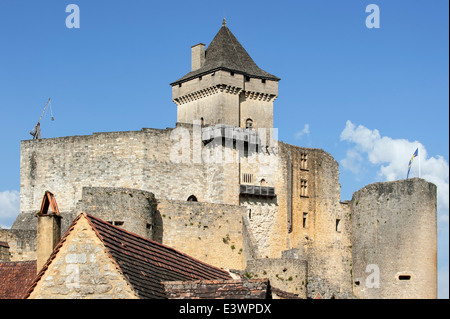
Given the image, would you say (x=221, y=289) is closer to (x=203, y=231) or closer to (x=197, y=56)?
(x=203, y=231)

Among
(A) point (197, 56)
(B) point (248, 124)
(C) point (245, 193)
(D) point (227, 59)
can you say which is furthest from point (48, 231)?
(A) point (197, 56)

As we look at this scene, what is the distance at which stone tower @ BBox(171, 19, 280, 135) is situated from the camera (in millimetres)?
55219

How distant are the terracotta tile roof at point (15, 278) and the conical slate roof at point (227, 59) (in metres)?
32.1

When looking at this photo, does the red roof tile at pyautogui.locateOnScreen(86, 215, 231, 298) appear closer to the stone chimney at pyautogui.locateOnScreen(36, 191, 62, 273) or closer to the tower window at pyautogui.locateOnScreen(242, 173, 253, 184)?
the stone chimney at pyautogui.locateOnScreen(36, 191, 62, 273)

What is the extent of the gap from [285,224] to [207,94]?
9491mm

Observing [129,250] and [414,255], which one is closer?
[129,250]

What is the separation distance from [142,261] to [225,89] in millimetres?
39621

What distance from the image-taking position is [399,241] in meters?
49.9

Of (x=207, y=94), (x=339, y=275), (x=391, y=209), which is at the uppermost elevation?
(x=207, y=94)

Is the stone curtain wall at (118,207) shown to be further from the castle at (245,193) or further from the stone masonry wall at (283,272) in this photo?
the stone masonry wall at (283,272)
